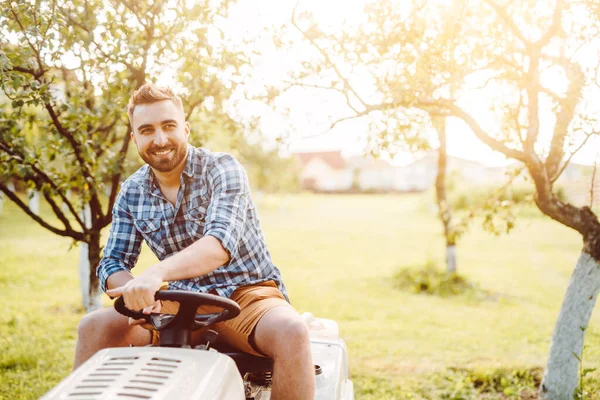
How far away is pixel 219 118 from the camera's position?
188 inches

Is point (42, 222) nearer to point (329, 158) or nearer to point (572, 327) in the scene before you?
point (572, 327)

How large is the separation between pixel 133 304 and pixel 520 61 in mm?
3400

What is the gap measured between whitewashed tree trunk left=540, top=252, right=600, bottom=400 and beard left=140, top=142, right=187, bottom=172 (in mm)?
2927

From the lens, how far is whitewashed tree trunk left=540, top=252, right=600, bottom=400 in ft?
13.5

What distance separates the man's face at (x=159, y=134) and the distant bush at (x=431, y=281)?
22.9 ft

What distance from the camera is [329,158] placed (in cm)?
7044

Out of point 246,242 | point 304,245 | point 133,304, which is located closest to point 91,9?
point 246,242

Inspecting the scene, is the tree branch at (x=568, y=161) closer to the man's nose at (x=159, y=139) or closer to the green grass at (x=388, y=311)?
the green grass at (x=388, y=311)

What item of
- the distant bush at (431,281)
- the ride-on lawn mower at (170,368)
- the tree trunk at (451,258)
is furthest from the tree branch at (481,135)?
the tree trunk at (451,258)

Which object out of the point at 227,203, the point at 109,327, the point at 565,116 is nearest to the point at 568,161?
the point at 565,116

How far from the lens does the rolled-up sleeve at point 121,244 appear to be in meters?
2.79

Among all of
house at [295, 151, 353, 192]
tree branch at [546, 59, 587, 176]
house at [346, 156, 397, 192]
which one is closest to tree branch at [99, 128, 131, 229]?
tree branch at [546, 59, 587, 176]

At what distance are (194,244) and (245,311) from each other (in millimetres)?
374

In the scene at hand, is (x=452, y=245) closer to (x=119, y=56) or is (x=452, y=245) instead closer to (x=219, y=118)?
(x=219, y=118)
